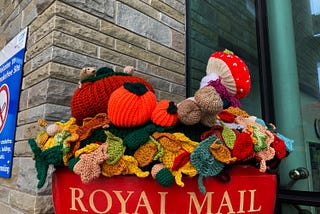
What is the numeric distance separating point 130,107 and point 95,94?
4.8 inches

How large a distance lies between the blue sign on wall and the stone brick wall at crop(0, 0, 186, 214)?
0.04 metres

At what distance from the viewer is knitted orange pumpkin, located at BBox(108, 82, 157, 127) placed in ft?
1.77

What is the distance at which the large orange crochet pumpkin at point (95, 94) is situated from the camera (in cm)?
62

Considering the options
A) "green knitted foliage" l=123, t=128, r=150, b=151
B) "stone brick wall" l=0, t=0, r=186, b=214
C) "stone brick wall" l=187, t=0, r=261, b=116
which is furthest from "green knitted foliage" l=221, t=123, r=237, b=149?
"stone brick wall" l=187, t=0, r=261, b=116

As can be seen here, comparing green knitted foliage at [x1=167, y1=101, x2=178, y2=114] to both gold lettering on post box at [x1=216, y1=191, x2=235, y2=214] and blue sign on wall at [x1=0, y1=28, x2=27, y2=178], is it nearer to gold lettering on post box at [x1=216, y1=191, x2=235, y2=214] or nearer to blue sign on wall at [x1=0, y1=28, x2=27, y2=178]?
gold lettering on post box at [x1=216, y1=191, x2=235, y2=214]

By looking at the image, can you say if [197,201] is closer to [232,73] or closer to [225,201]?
[225,201]

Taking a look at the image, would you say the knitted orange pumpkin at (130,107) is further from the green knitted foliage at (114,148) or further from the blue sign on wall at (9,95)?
the blue sign on wall at (9,95)

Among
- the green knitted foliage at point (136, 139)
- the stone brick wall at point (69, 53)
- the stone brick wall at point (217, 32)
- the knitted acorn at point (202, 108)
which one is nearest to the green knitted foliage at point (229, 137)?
the knitted acorn at point (202, 108)

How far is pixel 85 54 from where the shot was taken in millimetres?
1100

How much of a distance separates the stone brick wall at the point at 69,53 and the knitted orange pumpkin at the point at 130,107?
52cm

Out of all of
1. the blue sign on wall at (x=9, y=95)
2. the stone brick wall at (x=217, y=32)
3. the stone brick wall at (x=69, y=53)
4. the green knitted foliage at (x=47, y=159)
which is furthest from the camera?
the stone brick wall at (x=217, y=32)

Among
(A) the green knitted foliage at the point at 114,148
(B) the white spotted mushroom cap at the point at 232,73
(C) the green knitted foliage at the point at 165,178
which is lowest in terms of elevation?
(C) the green knitted foliage at the point at 165,178

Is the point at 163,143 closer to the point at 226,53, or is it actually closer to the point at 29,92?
the point at 226,53

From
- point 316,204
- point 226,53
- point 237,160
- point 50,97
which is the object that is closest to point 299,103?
point 316,204
